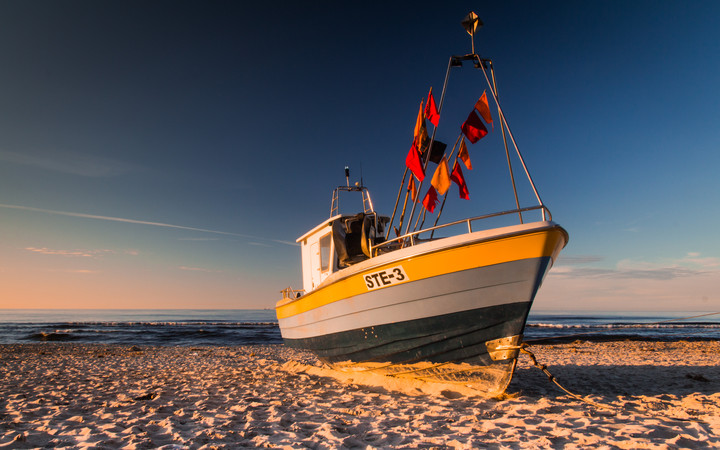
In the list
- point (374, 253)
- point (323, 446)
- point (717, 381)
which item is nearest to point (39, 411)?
point (323, 446)

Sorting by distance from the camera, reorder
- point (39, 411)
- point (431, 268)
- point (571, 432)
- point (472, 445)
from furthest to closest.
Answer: point (431, 268) < point (39, 411) < point (571, 432) < point (472, 445)

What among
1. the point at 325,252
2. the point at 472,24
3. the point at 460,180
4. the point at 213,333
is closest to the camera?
the point at 472,24

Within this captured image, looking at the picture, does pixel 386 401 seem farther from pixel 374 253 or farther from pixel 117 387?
pixel 117 387

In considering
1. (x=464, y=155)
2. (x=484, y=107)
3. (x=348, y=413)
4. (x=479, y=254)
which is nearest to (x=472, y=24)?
(x=484, y=107)

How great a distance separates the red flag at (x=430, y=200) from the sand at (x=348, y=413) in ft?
12.2

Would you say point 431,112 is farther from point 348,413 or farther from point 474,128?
point 348,413

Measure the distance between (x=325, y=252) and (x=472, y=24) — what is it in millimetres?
5917

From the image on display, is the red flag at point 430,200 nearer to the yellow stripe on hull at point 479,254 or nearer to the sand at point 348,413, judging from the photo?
the yellow stripe on hull at point 479,254

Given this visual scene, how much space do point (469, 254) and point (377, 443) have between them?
2873 millimetres

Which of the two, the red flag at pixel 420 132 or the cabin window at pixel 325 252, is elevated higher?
the red flag at pixel 420 132

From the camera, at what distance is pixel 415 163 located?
7.63m

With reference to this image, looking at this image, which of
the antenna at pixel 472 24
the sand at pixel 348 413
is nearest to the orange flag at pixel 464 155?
the antenna at pixel 472 24

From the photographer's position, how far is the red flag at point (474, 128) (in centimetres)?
743

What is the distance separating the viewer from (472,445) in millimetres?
3867
